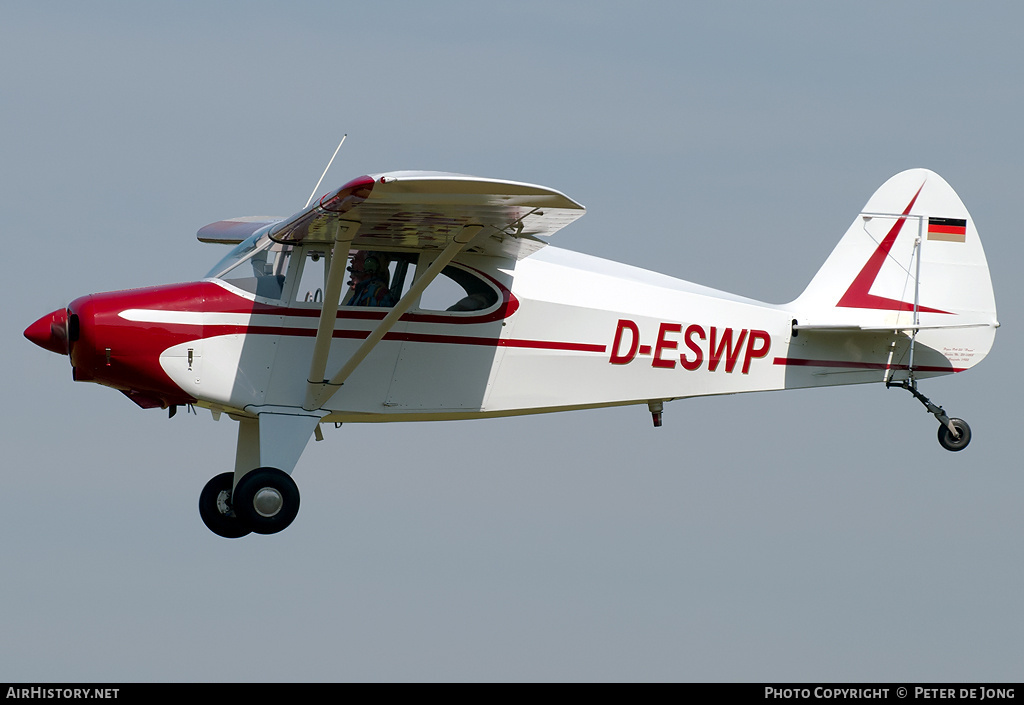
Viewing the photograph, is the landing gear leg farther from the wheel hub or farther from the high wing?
the wheel hub

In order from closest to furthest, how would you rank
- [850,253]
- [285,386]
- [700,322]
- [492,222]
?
[492,222] < [285,386] < [700,322] < [850,253]

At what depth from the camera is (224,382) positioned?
1187 cm

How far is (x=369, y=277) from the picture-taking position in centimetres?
1207

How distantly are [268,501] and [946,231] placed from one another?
7027 millimetres

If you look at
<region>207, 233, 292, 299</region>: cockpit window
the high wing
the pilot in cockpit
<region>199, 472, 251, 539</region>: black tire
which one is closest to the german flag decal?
the high wing

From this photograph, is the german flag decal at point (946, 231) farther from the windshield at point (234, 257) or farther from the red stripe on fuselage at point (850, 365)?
the windshield at point (234, 257)

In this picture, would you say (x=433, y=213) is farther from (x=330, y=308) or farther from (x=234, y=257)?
(x=234, y=257)

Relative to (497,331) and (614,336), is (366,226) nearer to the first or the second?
(497,331)

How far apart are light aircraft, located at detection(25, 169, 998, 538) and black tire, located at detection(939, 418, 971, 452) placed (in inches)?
0.7

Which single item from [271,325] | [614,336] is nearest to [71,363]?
[271,325]

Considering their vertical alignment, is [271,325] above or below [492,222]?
below

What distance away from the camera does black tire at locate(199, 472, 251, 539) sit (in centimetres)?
1283

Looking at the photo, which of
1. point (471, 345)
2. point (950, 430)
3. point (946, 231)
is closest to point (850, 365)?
point (950, 430)

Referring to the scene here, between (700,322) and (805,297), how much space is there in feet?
4.36
